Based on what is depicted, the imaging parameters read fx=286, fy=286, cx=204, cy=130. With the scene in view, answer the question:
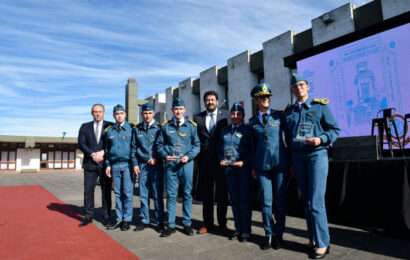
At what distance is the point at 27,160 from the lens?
30.7 metres

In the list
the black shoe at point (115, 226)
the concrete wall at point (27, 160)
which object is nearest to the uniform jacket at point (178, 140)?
the black shoe at point (115, 226)

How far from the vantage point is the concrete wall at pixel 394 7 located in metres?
9.69

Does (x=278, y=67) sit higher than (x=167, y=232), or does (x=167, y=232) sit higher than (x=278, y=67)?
(x=278, y=67)

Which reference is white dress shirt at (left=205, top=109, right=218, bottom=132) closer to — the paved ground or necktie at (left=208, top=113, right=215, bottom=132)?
necktie at (left=208, top=113, right=215, bottom=132)

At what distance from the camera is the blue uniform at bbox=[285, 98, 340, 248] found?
114 inches

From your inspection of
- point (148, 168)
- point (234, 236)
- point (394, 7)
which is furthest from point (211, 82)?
point (234, 236)

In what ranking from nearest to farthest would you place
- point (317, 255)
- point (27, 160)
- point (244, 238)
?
point (317, 255) → point (244, 238) → point (27, 160)

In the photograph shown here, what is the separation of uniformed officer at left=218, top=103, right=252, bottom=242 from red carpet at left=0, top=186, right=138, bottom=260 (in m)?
1.36

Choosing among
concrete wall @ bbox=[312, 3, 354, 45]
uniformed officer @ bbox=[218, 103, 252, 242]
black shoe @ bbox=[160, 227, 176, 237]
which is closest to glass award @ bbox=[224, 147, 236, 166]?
uniformed officer @ bbox=[218, 103, 252, 242]

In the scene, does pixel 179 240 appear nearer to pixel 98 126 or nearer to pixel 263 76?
pixel 98 126

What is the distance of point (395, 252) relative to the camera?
3.00 meters

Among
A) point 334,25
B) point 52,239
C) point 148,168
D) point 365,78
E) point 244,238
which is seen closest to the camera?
point 244,238

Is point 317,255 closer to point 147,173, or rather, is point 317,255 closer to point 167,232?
point 167,232

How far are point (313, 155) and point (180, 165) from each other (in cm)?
182
